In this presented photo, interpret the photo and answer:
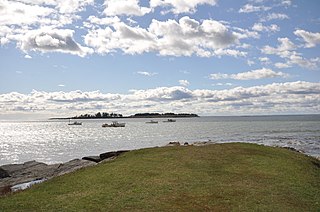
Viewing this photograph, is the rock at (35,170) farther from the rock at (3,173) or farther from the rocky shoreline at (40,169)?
the rock at (3,173)

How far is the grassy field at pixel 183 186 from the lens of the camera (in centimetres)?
1510

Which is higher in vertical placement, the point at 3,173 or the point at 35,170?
the point at 3,173

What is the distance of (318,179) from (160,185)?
948 cm

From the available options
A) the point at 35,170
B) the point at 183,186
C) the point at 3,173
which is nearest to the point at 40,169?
the point at 35,170

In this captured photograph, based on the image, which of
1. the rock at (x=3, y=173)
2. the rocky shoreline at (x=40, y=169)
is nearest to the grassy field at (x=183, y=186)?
the rocky shoreline at (x=40, y=169)

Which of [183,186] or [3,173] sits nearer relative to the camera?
[183,186]

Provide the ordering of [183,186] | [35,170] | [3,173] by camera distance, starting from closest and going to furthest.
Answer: [183,186] → [3,173] → [35,170]

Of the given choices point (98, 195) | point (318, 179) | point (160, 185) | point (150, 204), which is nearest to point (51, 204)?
point (98, 195)

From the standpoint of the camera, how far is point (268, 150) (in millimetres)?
29766

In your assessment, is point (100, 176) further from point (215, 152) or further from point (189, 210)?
point (215, 152)

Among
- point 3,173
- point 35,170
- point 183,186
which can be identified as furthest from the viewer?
point 35,170

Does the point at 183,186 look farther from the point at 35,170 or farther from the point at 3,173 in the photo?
the point at 35,170

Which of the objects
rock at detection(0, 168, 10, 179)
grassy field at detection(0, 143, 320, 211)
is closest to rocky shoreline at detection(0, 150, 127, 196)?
rock at detection(0, 168, 10, 179)

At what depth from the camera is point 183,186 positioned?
17.9 metres
